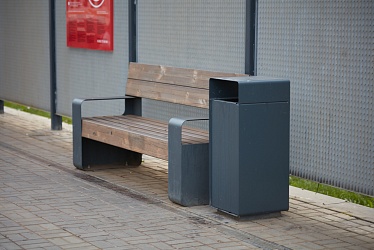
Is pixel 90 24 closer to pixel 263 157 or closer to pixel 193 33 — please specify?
pixel 193 33

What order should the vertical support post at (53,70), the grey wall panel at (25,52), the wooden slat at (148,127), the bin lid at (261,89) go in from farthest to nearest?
1. the grey wall panel at (25,52)
2. the vertical support post at (53,70)
3. the wooden slat at (148,127)
4. the bin lid at (261,89)

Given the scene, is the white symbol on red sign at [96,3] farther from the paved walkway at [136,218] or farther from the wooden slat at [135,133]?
the paved walkway at [136,218]

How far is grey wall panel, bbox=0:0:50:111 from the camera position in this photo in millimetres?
12461

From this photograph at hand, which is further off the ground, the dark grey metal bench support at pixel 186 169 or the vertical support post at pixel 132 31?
the vertical support post at pixel 132 31

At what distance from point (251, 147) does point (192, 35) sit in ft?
Result: 8.15

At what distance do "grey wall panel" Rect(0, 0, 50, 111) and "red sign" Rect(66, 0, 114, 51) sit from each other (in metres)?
1.05

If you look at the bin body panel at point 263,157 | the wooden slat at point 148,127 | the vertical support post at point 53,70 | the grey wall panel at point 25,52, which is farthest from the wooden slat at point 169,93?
the grey wall panel at point 25,52

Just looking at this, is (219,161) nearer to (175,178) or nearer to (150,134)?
(175,178)

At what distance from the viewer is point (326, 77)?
7.26m

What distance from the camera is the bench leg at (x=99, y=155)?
354 inches

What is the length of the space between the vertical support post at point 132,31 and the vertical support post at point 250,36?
2236 millimetres

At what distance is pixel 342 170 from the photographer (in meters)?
7.14

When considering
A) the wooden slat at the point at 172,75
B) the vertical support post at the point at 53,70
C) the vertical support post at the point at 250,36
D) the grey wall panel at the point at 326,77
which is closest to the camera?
the grey wall panel at the point at 326,77

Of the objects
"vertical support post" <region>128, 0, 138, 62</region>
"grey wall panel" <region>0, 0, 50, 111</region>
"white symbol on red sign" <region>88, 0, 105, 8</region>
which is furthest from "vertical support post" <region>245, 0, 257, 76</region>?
"grey wall panel" <region>0, 0, 50, 111</region>
